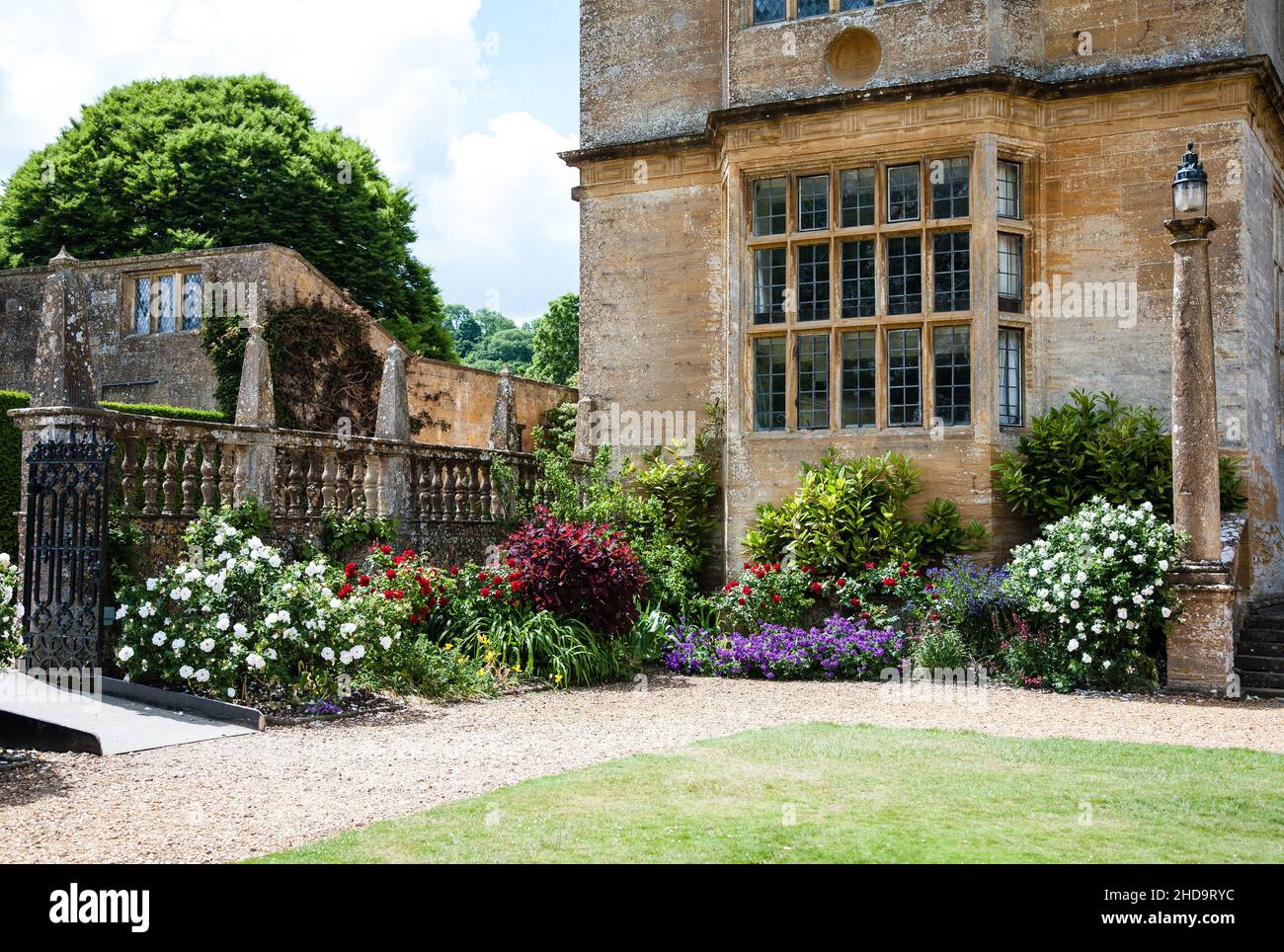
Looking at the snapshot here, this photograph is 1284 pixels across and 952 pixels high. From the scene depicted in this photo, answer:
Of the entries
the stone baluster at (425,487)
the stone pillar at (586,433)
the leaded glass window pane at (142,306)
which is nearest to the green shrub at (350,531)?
the stone baluster at (425,487)

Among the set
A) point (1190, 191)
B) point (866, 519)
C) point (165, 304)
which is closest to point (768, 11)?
point (1190, 191)

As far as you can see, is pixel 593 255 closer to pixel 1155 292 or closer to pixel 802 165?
pixel 802 165

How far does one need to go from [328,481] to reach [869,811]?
745 cm

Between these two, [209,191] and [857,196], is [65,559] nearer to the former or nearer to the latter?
[857,196]

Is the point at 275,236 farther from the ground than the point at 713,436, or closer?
farther from the ground

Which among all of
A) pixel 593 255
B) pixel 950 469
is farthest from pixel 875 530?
pixel 593 255

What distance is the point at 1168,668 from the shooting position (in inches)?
431

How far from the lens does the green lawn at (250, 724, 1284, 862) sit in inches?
198

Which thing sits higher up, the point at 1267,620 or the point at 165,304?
the point at 165,304

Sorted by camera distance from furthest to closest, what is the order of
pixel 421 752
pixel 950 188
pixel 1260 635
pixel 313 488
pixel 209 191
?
pixel 209 191 < pixel 950 188 < pixel 1260 635 < pixel 313 488 < pixel 421 752

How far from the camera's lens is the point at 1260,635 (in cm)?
1194

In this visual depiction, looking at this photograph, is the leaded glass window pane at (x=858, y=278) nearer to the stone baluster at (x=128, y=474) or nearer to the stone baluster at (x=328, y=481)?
the stone baluster at (x=328, y=481)

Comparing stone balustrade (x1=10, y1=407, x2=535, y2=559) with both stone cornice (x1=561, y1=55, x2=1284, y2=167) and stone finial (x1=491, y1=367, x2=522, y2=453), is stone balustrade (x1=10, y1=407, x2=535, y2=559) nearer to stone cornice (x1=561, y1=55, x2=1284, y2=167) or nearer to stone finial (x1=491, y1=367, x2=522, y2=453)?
stone finial (x1=491, y1=367, x2=522, y2=453)
